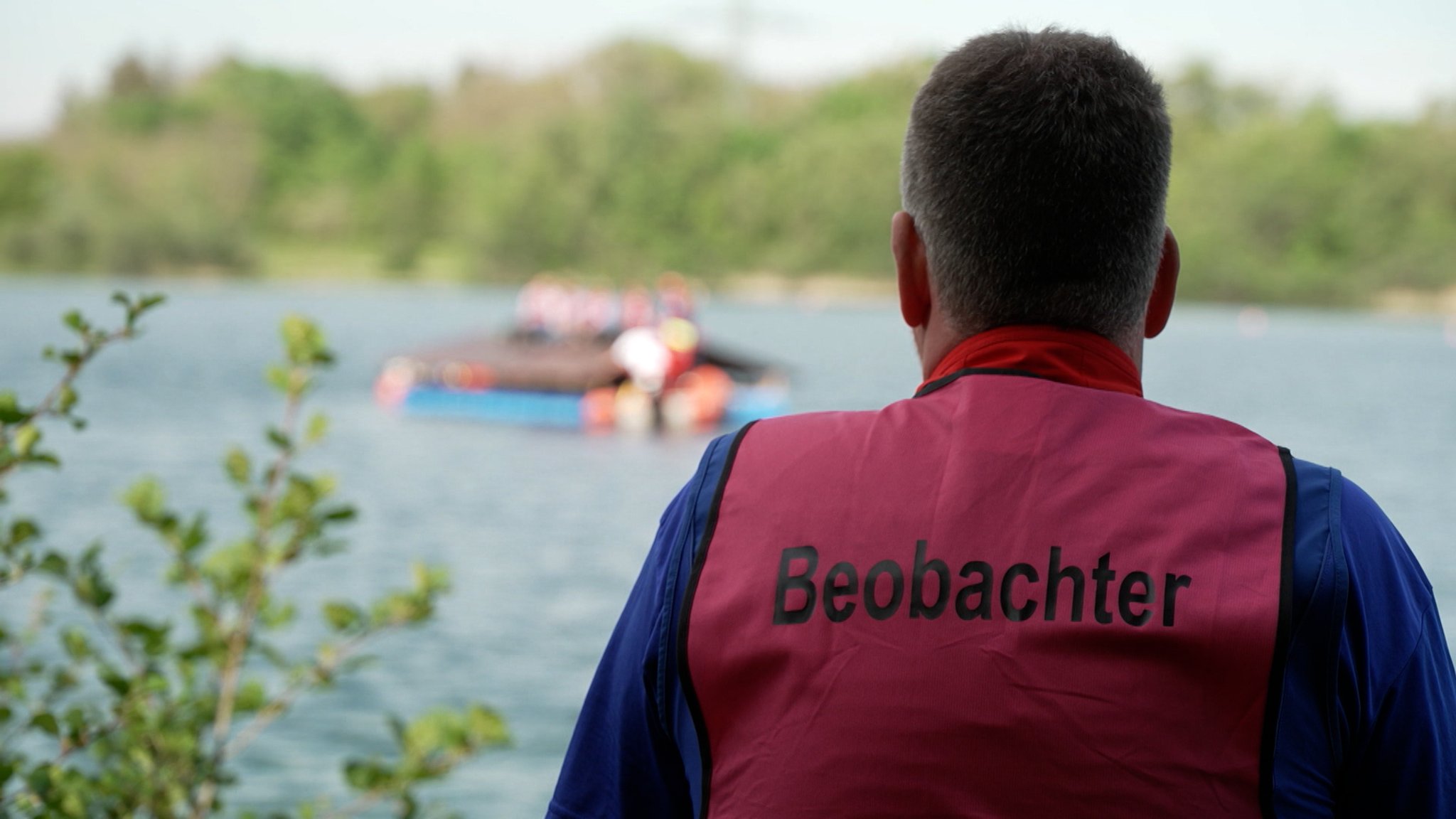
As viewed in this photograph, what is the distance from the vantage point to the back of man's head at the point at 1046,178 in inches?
54.6

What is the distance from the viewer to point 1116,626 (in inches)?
49.0

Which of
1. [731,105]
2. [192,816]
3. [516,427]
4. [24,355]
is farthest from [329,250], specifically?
[192,816]

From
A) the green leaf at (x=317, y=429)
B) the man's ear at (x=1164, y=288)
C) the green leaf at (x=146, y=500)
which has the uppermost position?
the green leaf at (x=317, y=429)

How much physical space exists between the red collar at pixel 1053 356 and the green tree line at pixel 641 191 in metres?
96.2

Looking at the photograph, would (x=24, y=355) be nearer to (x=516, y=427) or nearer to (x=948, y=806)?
(x=516, y=427)

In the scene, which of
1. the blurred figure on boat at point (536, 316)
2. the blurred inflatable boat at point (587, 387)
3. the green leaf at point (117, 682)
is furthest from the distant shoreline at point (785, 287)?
the green leaf at point (117, 682)

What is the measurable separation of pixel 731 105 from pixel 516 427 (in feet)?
315

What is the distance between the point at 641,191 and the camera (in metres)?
107

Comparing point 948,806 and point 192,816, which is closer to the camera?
point 948,806

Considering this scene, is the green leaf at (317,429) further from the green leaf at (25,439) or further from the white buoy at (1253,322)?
the white buoy at (1253,322)

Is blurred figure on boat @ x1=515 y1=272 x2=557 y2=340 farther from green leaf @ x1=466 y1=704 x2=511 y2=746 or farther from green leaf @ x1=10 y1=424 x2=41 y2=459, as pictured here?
green leaf @ x1=10 y1=424 x2=41 y2=459

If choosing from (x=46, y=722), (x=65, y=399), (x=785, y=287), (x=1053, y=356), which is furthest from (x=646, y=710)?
(x=785, y=287)

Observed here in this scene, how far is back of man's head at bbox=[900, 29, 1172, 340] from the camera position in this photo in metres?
1.39

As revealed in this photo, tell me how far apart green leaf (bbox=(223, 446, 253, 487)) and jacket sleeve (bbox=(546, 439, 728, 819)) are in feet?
6.38
